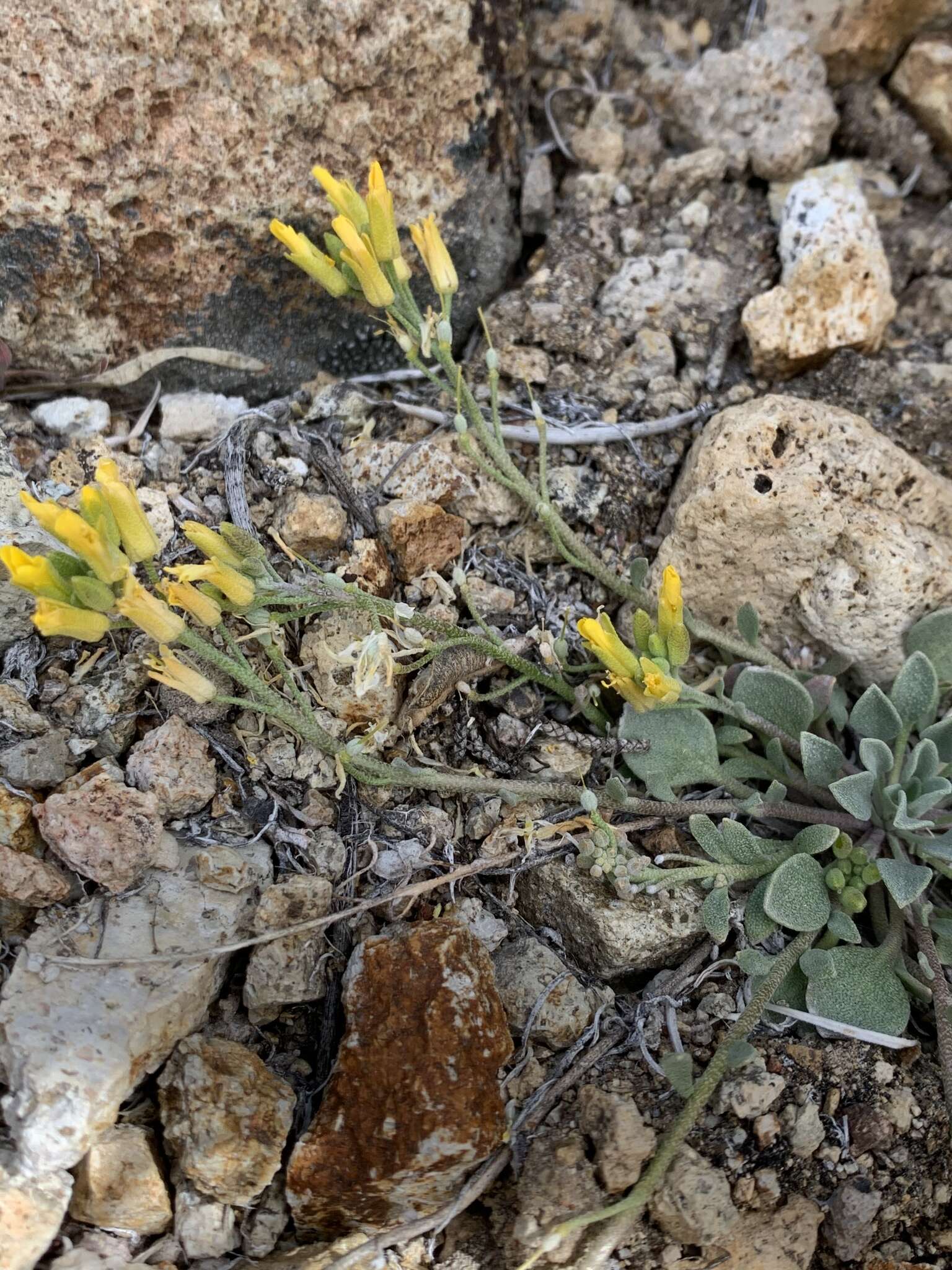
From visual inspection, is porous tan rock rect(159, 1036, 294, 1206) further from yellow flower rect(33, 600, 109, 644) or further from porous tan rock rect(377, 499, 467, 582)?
porous tan rock rect(377, 499, 467, 582)

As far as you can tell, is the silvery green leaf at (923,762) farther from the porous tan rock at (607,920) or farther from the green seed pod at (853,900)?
the porous tan rock at (607,920)

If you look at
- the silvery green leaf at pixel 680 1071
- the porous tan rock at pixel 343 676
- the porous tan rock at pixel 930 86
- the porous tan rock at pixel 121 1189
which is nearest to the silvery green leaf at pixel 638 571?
the porous tan rock at pixel 343 676

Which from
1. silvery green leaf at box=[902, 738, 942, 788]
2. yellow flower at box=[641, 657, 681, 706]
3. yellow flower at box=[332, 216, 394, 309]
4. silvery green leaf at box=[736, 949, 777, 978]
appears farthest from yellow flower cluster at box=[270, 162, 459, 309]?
silvery green leaf at box=[736, 949, 777, 978]

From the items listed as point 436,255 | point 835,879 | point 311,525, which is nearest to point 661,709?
point 835,879

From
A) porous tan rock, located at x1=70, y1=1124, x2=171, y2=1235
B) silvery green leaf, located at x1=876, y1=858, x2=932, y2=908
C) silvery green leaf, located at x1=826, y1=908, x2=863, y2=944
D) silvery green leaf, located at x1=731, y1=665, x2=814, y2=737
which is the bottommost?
silvery green leaf, located at x1=826, y1=908, x2=863, y2=944

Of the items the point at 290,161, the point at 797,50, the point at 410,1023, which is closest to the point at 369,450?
the point at 290,161

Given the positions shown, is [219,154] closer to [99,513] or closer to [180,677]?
[99,513]
